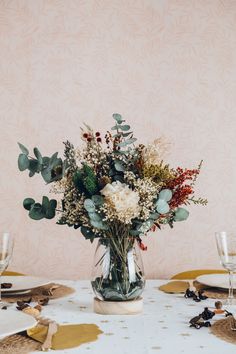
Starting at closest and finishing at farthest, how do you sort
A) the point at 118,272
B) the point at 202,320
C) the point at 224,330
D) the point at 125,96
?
the point at 224,330, the point at 202,320, the point at 118,272, the point at 125,96

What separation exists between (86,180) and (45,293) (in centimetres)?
48

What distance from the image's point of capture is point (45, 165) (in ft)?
4.73

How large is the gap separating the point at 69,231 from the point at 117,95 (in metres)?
0.72

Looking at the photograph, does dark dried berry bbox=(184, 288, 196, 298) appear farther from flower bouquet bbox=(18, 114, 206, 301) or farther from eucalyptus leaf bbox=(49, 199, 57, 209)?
eucalyptus leaf bbox=(49, 199, 57, 209)

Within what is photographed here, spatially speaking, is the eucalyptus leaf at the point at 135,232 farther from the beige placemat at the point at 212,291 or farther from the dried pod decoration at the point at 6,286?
the dried pod decoration at the point at 6,286

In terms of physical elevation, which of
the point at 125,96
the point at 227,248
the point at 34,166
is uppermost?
the point at 125,96

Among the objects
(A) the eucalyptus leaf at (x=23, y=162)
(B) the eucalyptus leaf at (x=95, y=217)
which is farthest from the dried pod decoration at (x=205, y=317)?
(A) the eucalyptus leaf at (x=23, y=162)

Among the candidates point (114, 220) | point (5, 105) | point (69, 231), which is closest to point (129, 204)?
point (114, 220)

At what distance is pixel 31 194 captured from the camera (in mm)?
2742

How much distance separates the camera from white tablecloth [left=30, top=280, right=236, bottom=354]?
1.11 meters

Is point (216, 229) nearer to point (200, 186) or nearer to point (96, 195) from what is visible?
point (200, 186)

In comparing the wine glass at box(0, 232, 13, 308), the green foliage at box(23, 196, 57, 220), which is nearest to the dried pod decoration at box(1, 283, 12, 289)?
the wine glass at box(0, 232, 13, 308)

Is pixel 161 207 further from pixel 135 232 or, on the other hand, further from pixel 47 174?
pixel 47 174

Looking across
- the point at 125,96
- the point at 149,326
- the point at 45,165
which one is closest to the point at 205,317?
the point at 149,326
